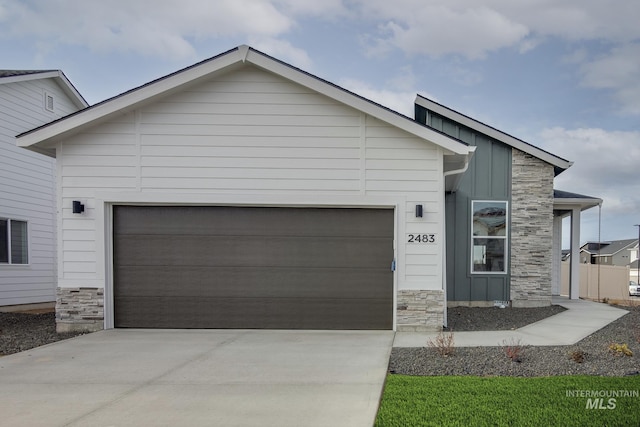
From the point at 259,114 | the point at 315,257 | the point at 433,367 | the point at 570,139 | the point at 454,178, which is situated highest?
the point at 570,139

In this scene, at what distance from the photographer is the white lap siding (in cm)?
713

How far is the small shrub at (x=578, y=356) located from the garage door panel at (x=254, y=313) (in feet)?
9.48

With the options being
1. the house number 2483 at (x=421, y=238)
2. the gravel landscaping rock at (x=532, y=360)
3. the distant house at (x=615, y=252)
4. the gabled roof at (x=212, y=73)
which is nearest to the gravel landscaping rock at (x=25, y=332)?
the gabled roof at (x=212, y=73)

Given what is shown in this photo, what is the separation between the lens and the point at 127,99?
6.90 meters

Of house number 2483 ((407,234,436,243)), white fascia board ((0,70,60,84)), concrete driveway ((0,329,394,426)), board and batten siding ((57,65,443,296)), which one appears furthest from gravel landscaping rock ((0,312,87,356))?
house number 2483 ((407,234,436,243))

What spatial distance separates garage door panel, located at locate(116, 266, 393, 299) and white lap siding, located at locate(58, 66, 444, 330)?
77 centimetres

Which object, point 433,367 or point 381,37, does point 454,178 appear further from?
point 381,37

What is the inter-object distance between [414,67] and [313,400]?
1272 cm

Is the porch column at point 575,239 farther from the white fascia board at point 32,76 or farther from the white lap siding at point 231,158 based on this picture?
the white fascia board at point 32,76

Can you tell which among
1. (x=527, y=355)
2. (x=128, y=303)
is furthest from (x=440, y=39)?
(x=128, y=303)

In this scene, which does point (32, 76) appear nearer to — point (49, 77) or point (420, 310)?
point (49, 77)

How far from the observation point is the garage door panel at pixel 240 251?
7.31 m

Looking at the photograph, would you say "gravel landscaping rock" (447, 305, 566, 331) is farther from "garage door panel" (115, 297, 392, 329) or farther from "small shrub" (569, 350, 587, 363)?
"small shrub" (569, 350, 587, 363)

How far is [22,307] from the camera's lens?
427 inches
